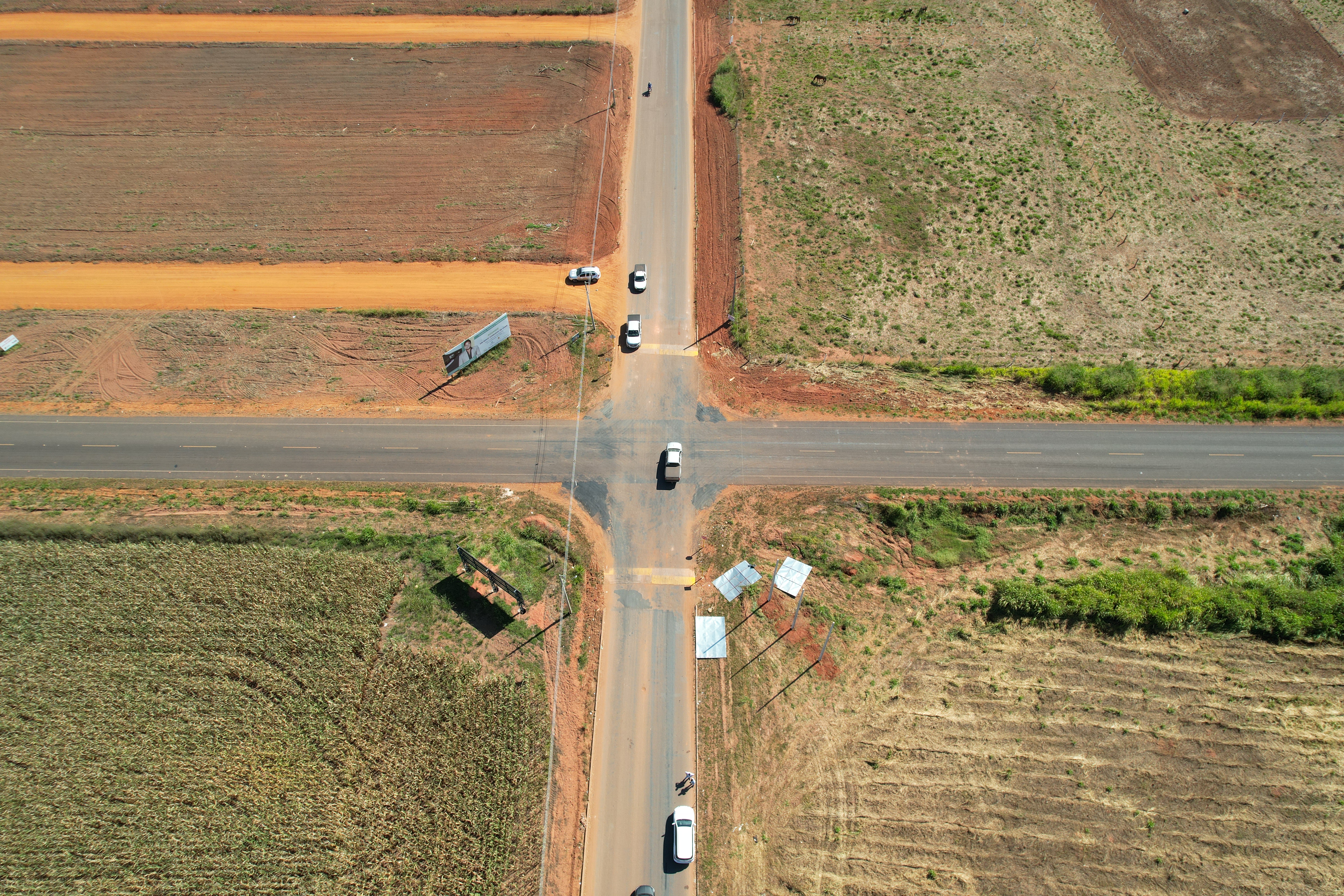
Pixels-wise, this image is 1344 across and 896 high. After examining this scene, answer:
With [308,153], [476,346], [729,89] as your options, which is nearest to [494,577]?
[476,346]

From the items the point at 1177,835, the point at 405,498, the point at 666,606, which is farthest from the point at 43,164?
the point at 1177,835

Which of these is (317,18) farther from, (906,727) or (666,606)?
(906,727)

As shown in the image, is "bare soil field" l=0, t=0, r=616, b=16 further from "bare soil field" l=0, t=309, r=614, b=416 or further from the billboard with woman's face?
the billboard with woman's face

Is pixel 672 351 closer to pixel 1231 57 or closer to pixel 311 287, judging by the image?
pixel 311 287

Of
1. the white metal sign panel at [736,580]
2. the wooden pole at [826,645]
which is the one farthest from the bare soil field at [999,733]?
the white metal sign panel at [736,580]

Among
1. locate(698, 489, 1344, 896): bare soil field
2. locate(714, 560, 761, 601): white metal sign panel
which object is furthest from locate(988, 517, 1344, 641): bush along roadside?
locate(714, 560, 761, 601): white metal sign panel

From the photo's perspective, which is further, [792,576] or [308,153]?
[308,153]

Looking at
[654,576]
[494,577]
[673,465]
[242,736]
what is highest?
[673,465]

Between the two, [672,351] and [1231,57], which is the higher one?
[1231,57]
